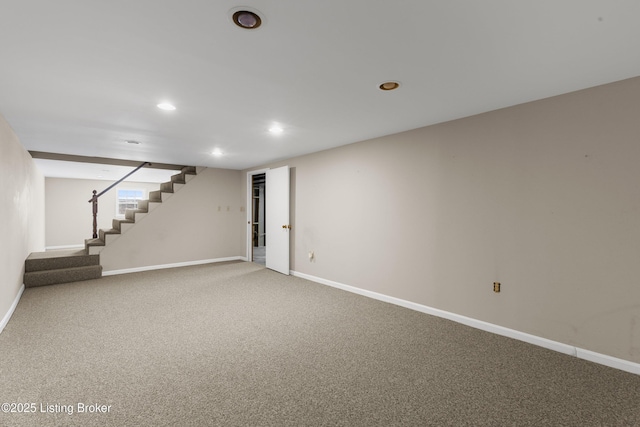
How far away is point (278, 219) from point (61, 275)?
3706mm

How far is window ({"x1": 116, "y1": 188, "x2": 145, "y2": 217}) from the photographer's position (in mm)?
9344

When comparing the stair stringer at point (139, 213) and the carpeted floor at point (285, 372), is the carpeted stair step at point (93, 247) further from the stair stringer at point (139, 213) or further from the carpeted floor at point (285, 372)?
Result: the carpeted floor at point (285, 372)

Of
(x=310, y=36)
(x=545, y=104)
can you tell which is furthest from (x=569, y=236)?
(x=310, y=36)

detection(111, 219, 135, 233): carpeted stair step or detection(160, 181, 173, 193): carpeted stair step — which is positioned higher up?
detection(160, 181, 173, 193): carpeted stair step

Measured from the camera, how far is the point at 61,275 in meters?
4.81

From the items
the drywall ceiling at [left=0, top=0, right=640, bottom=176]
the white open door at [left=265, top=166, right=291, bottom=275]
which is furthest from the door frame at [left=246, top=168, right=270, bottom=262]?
the drywall ceiling at [left=0, top=0, right=640, bottom=176]

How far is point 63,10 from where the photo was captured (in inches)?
56.7

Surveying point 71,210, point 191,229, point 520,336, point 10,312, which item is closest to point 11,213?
point 10,312

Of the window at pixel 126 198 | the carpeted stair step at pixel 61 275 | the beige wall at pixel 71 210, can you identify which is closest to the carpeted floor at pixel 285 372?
the carpeted stair step at pixel 61 275

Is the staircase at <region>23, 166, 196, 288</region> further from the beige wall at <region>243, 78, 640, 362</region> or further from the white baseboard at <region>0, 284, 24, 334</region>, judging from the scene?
the beige wall at <region>243, 78, 640, 362</region>

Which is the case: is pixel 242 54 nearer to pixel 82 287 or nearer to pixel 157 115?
pixel 157 115

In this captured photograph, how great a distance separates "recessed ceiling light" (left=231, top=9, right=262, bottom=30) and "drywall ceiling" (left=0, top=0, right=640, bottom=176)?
0.04m

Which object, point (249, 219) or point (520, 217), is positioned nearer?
point (520, 217)

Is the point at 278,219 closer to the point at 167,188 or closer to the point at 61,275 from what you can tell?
the point at 167,188
